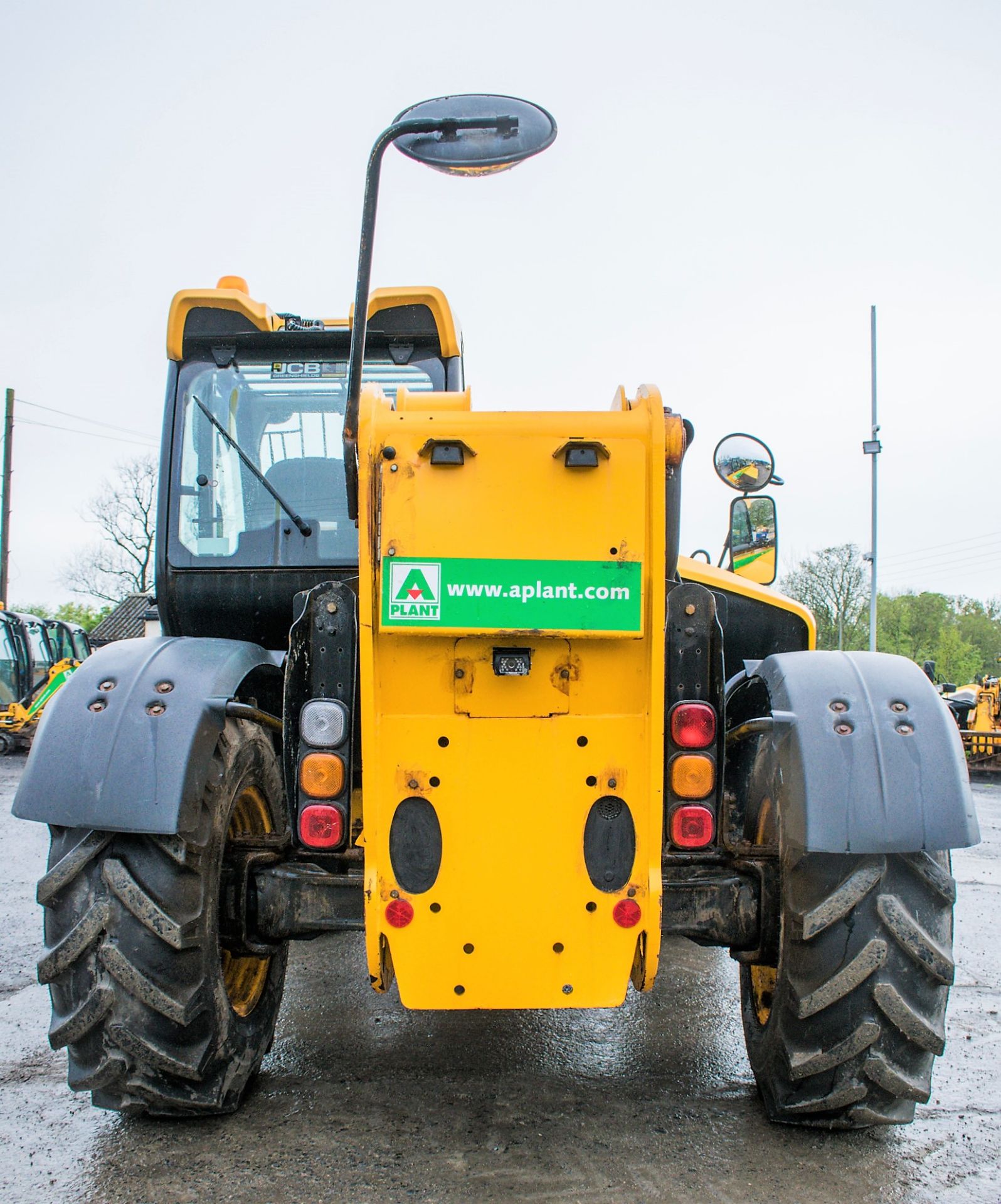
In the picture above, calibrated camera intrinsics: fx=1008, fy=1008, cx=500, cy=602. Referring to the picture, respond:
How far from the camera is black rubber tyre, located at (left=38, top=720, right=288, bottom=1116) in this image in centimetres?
272

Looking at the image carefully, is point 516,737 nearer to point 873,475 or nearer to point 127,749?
point 127,749

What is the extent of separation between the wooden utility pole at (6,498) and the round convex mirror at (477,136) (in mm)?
27834

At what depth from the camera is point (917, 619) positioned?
50094 mm

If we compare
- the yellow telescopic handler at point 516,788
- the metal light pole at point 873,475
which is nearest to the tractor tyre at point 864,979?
the yellow telescopic handler at point 516,788

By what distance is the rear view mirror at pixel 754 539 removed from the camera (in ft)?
14.0

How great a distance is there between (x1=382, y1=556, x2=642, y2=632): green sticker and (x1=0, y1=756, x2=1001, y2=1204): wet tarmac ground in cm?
145

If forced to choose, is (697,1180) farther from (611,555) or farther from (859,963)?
(611,555)

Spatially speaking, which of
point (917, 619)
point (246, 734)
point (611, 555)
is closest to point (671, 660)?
point (611, 555)

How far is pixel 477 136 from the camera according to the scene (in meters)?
2.47

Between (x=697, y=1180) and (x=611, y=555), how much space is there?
65.2 inches

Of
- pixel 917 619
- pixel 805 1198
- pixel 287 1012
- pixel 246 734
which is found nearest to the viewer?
pixel 805 1198

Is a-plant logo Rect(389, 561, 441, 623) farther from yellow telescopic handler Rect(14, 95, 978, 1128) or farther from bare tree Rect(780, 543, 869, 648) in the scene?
bare tree Rect(780, 543, 869, 648)

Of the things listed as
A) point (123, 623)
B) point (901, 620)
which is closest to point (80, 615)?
point (123, 623)

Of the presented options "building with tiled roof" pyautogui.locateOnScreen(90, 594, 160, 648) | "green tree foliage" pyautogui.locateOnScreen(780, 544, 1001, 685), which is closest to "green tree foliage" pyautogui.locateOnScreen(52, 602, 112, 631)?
"building with tiled roof" pyautogui.locateOnScreen(90, 594, 160, 648)
